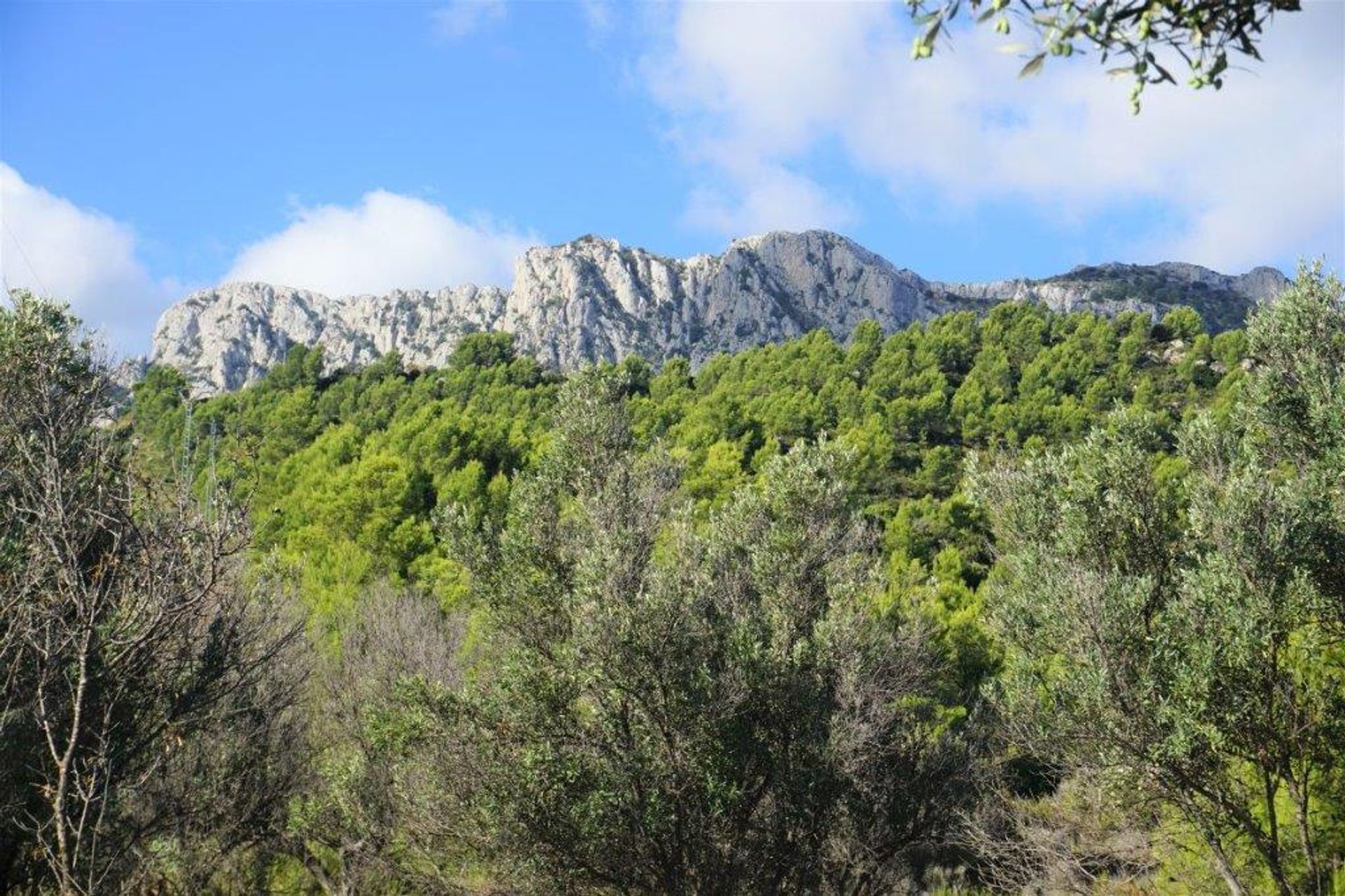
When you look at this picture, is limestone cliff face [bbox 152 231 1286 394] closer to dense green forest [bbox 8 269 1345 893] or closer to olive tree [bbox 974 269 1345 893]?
dense green forest [bbox 8 269 1345 893]

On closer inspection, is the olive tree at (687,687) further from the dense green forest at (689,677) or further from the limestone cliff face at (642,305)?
the limestone cliff face at (642,305)

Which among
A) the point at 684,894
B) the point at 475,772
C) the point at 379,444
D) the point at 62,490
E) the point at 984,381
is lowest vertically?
the point at 684,894

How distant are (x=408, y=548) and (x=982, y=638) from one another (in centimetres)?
2475

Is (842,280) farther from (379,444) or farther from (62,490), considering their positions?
(62,490)

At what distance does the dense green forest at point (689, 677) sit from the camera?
9680mm

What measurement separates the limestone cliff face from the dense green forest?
390 ft

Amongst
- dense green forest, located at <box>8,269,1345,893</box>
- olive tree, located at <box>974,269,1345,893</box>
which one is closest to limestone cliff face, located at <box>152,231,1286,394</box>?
dense green forest, located at <box>8,269,1345,893</box>

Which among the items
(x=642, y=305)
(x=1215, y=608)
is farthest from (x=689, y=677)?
(x=642, y=305)

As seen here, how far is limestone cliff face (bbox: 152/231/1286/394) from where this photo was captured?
5743 inches

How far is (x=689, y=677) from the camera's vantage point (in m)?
13.4

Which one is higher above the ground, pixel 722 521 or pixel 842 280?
pixel 842 280

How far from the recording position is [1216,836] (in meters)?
12.9

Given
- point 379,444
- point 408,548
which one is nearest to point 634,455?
point 408,548

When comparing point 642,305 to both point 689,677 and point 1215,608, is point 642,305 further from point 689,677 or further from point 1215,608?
point 1215,608
